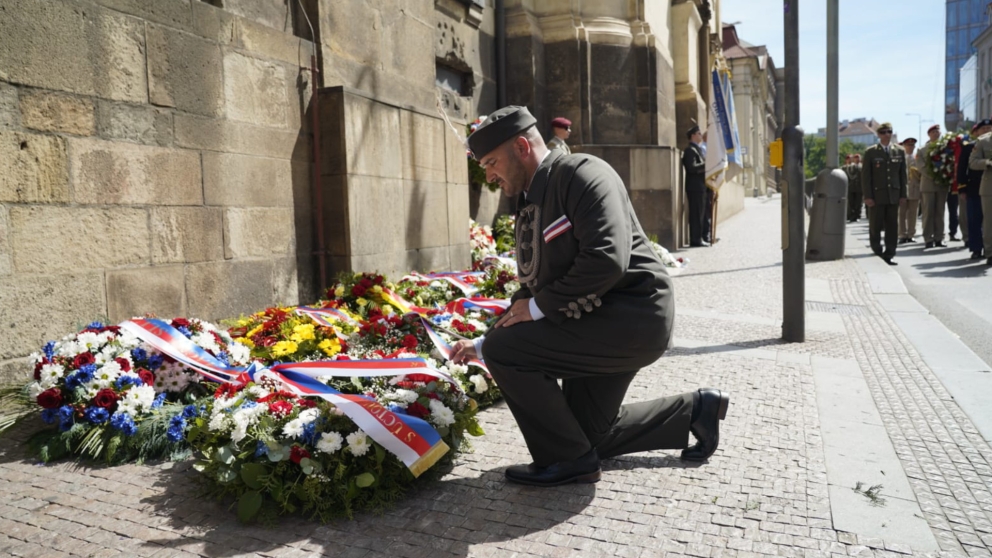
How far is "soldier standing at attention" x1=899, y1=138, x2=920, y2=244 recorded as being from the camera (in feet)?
55.3

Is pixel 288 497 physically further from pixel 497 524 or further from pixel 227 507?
pixel 497 524

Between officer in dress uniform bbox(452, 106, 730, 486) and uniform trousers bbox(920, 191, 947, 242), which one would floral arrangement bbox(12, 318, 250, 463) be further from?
uniform trousers bbox(920, 191, 947, 242)

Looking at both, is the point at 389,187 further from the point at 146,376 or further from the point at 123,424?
the point at 123,424

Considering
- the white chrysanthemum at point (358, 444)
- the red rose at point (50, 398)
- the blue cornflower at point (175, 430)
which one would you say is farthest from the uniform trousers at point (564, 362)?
the red rose at point (50, 398)

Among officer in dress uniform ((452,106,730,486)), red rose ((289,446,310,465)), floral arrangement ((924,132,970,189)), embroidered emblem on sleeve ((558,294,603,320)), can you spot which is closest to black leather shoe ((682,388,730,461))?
officer in dress uniform ((452,106,730,486))

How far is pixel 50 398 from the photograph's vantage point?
4016mm

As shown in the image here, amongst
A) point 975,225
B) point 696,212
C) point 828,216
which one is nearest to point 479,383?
point 828,216

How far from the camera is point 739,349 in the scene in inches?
248

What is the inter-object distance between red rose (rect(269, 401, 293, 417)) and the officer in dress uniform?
796 mm

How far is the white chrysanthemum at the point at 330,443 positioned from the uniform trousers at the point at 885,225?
11.9 metres

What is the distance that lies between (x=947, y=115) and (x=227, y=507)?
129194 millimetres

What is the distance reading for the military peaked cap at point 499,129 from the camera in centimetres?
346

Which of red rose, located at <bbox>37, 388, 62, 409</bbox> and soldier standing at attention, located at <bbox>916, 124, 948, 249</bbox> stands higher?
soldier standing at attention, located at <bbox>916, 124, 948, 249</bbox>

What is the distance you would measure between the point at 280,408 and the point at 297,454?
1.10 feet
